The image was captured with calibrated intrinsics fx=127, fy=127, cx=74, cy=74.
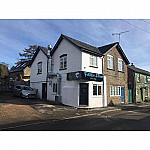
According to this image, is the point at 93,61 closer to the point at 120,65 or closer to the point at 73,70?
the point at 73,70

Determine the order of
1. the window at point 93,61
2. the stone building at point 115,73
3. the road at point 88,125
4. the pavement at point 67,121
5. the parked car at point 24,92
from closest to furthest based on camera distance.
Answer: the road at point 88,125 < the pavement at point 67,121 < the window at point 93,61 < the stone building at point 115,73 < the parked car at point 24,92

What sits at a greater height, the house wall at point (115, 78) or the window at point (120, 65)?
the window at point (120, 65)

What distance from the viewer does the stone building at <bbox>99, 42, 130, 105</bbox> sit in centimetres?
1642

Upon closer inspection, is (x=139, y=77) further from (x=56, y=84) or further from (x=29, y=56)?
(x=29, y=56)

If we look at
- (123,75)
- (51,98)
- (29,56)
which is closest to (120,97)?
(123,75)

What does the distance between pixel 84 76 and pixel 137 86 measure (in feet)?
44.0

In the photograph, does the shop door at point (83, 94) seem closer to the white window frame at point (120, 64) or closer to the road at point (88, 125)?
the road at point (88, 125)

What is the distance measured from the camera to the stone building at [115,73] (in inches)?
647

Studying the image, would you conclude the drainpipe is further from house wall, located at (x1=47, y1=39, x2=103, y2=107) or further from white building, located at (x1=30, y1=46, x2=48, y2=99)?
white building, located at (x1=30, y1=46, x2=48, y2=99)

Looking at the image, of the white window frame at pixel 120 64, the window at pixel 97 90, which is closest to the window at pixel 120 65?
the white window frame at pixel 120 64

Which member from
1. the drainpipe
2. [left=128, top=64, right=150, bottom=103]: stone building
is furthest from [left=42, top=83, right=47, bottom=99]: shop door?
[left=128, top=64, right=150, bottom=103]: stone building

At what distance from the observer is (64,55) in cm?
1590

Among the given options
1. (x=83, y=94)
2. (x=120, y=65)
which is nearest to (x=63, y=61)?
(x=83, y=94)

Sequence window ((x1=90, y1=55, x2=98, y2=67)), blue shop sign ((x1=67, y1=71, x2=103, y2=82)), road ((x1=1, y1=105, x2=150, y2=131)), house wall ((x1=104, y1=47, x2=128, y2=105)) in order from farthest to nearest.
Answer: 1. house wall ((x1=104, y1=47, x2=128, y2=105))
2. window ((x1=90, y1=55, x2=98, y2=67))
3. blue shop sign ((x1=67, y1=71, x2=103, y2=82))
4. road ((x1=1, y1=105, x2=150, y2=131))
